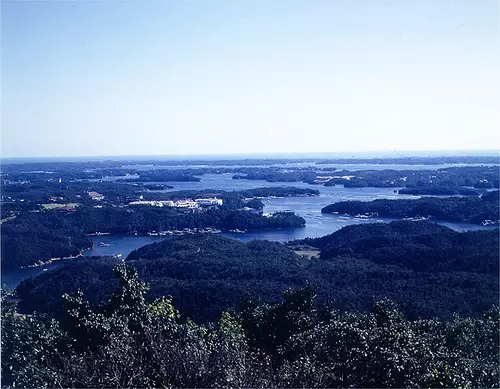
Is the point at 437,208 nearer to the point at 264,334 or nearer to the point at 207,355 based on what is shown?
the point at 264,334

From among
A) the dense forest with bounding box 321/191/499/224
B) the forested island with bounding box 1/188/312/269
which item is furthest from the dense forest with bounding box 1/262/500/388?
the dense forest with bounding box 321/191/499/224

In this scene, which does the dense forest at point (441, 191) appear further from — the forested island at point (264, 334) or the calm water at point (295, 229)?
the forested island at point (264, 334)

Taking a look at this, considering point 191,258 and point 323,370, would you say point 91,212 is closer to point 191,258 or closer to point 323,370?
point 191,258

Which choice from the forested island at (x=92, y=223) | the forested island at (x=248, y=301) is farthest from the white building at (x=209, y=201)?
the forested island at (x=92, y=223)

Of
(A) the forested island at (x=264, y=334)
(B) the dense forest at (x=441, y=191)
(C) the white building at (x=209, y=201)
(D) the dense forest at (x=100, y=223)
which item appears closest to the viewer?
(A) the forested island at (x=264, y=334)

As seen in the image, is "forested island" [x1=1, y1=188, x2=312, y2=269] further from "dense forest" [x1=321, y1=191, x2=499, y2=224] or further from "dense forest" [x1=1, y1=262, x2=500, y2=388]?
"dense forest" [x1=1, y1=262, x2=500, y2=388]

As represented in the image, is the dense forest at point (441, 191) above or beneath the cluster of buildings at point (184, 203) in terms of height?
above

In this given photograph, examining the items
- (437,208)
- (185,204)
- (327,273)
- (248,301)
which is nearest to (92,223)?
(185,204)
